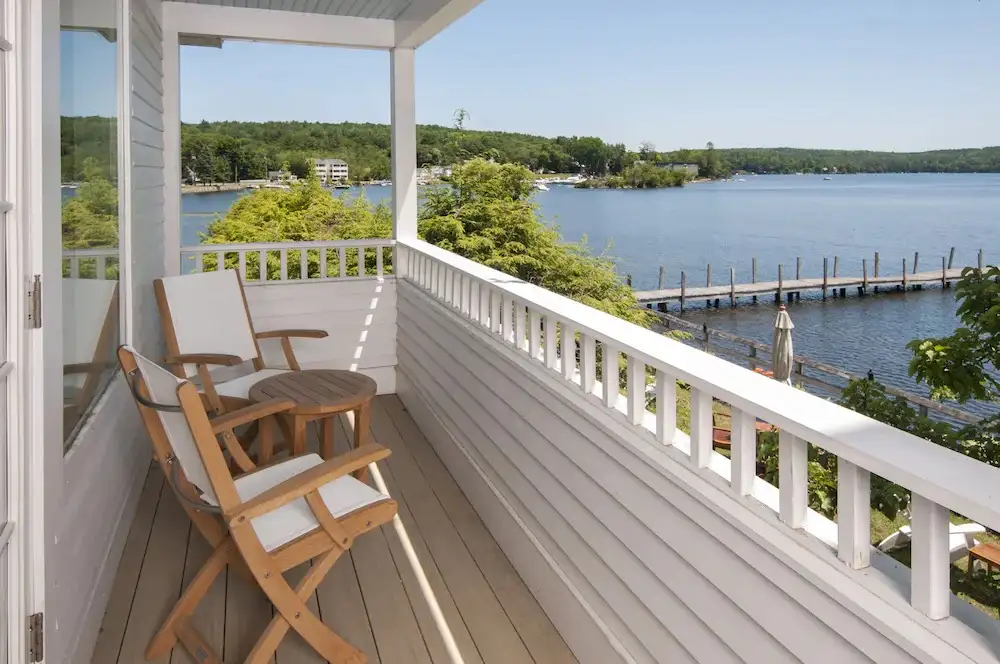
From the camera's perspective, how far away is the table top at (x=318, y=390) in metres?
3.18

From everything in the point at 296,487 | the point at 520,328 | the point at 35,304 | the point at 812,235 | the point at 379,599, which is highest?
the point at 812,235

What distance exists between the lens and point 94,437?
8.14 feet

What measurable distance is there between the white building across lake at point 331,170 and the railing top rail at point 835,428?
11.1 metres

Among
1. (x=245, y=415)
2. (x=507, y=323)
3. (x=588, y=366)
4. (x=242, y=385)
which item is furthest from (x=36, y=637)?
(x=242, y=385)

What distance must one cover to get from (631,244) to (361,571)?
16445mm

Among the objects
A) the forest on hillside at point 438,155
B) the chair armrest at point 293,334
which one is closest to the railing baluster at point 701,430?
the chair armrest at point 293,334

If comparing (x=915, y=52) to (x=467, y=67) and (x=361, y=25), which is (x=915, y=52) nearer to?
(x=467, y=67)

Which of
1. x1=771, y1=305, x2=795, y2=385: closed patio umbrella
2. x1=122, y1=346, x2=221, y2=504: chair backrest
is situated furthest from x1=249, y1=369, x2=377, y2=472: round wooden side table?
x1=771, y1=305, x2=795, y2=385: closed patio umbrella

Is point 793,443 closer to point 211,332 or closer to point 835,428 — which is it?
point 835,428

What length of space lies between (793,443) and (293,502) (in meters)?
1.52

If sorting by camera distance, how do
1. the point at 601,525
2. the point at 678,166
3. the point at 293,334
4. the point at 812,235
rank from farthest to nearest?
the point at 812,235
the point at 678,166
the point at 293,334
the point at 601,525

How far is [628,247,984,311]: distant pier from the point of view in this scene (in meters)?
10.5

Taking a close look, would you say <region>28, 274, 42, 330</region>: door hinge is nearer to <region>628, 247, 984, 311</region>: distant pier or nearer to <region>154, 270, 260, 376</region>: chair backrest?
<region>154, 270, 260, 376</region>: chair backrest

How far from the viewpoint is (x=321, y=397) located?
332 cm
